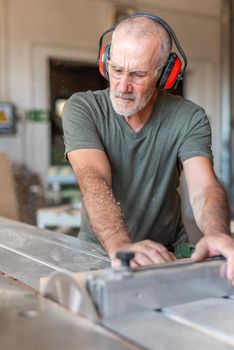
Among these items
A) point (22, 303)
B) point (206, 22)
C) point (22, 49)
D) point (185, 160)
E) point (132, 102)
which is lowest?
point (22, 303)

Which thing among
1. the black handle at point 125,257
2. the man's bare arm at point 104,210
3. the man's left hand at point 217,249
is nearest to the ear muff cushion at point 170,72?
the man's bare arm at point 104,210

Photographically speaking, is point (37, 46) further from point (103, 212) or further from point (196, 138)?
point (103, 212)

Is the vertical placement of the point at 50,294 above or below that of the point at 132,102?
below

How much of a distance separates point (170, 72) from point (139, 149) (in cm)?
25

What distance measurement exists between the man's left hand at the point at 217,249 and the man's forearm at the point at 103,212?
0.18 m

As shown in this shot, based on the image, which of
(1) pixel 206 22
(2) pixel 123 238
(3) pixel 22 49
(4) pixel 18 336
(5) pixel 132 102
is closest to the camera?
(4) pixel 18 336

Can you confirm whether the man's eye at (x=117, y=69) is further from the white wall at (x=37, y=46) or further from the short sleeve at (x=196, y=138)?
the white wall at (x=37, y=46)

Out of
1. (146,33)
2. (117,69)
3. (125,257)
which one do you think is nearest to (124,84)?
(117,69)

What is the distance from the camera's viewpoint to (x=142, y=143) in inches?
62.3

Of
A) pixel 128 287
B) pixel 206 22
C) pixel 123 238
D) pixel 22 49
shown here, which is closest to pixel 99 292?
pixel 128 287

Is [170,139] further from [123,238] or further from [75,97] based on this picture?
[123,238]

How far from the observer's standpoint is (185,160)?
1543mm

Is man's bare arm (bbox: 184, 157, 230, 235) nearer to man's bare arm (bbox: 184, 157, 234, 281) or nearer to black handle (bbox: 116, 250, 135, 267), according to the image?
man's bare arm (bbox: 184, 157, 234, 281)

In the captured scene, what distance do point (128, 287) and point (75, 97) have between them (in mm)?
868
